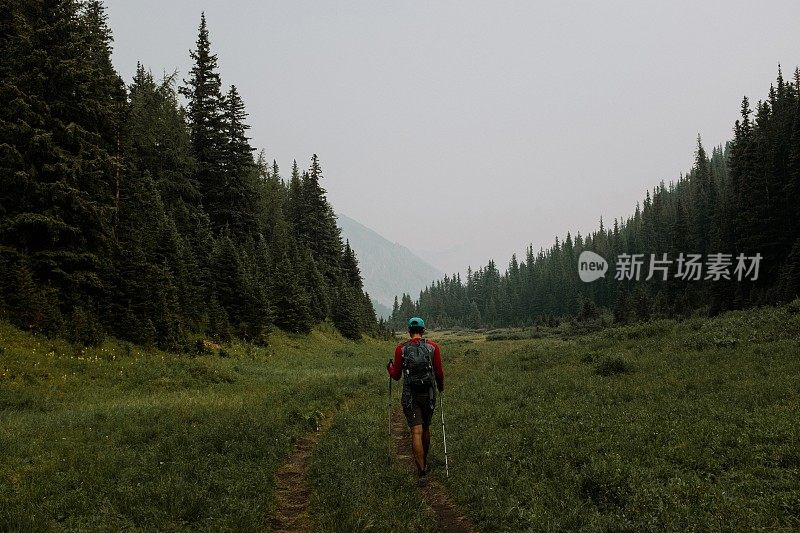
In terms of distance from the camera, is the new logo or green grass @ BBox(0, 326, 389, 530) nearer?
green grass @ BBox(0, 326, 389, 530)

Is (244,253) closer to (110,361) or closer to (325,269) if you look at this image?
(110,361)

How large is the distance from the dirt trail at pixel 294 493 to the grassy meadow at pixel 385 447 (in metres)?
0.22

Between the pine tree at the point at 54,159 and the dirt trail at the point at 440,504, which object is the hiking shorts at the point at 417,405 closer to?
the dirt trail at the point at 440,504

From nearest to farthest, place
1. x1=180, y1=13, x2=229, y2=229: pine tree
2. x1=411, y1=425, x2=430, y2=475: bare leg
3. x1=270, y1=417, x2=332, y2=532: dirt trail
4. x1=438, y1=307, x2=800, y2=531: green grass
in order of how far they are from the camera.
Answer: x1=438, y1=307, x2=800, y2=531: green grass, x1=270, y1=417, x2=332, y2=532: dirt trail, x1=411, y1=425, x2=430, y2=475: bare leg, x1=180, y1=13, x2=229, y2=229: pine tree

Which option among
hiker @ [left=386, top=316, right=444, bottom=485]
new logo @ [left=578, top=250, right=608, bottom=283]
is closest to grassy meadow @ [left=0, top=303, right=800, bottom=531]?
hiker @ [left=386, top=316, right=444, bottom=485]

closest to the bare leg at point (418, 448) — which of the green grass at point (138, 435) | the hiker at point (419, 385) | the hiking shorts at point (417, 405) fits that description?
the hiker at point (419, 385)

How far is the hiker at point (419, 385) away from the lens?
892cm

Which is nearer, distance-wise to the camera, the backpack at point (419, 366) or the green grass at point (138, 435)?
the green grass at point (138, 435)

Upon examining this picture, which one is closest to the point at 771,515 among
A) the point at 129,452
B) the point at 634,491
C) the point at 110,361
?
the point at 634,491

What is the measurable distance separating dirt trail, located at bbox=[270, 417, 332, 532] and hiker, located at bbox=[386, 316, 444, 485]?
2.31m

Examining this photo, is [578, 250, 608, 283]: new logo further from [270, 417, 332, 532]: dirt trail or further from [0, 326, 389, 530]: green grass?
[270, 417, 332, 532]: dirt trail

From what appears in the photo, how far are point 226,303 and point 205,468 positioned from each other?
25.8 m

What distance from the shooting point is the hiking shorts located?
29.3ft

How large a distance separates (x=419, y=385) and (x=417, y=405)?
1.40 ft
